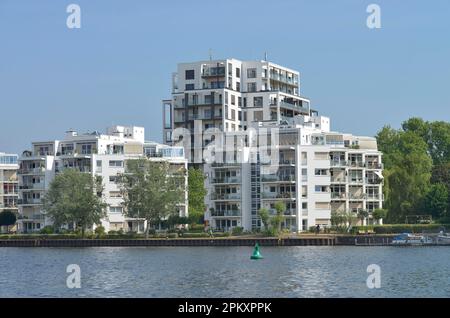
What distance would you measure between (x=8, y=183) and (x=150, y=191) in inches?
2106

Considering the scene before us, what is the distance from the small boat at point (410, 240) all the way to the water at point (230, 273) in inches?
316

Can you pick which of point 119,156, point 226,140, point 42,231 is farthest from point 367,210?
point 42,231

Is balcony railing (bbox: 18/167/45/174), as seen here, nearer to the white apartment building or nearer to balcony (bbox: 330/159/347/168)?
the white apartment building

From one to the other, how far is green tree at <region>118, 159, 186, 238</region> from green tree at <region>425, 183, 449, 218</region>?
40.9 meters

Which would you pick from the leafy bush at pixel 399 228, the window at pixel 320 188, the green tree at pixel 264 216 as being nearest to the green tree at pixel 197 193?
the green tree at pixel 264 216

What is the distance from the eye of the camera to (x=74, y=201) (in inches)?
6063

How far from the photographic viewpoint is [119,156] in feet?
565

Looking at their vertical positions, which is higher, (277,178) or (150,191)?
(277,178)

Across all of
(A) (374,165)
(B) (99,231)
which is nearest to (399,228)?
(A) (374,165)

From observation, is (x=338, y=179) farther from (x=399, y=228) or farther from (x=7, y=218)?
(x=7, y=218)

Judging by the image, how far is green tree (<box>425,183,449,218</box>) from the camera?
163m

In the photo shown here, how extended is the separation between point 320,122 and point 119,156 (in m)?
36.8

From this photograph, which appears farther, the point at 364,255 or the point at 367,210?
the point at 367,210
